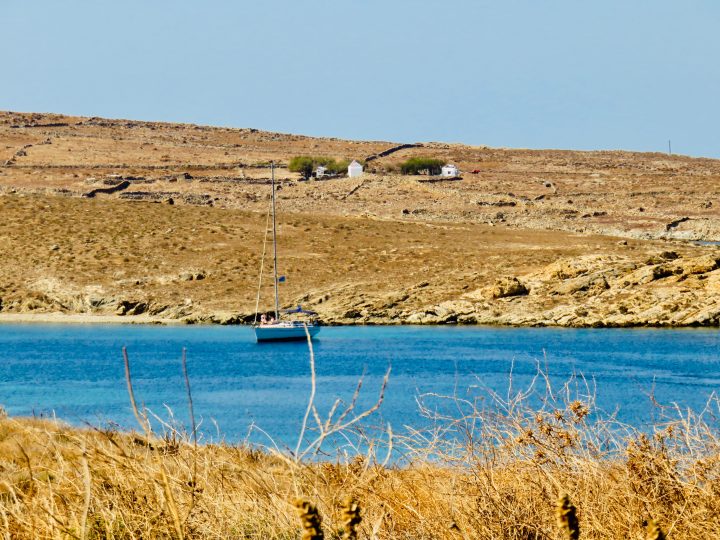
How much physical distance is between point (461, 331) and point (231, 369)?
13.8 m

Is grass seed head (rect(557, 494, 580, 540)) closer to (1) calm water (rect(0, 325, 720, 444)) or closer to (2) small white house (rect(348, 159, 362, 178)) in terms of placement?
(1) calm water (rect(0, 325, 720, 444))

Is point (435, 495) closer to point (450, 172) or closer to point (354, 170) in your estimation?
point (354, 170)

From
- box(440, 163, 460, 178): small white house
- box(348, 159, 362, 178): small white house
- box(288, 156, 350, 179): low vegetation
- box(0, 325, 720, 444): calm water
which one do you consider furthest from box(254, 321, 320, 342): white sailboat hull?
box(440, 163, 460, 178): small white house

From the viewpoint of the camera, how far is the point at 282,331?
43406mm

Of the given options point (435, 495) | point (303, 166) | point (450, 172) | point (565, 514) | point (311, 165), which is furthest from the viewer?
point (311, 165)

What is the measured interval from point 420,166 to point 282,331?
281ft

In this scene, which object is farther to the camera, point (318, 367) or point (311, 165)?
point (311, 165)

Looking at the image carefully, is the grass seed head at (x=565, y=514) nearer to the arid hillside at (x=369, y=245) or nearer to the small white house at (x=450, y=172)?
the arid hillside at (x=369, y=245)

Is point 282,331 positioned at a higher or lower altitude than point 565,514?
lower

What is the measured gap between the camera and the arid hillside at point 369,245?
48.8m

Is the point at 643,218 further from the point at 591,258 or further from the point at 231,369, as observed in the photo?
the point at 231,369

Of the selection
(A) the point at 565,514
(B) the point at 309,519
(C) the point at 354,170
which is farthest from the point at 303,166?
(B) the point at 309,519

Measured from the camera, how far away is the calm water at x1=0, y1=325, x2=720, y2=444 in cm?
2641

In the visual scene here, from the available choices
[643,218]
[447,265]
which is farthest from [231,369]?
[643,218]
